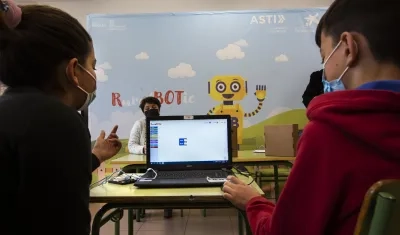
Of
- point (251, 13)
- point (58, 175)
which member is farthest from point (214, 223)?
point (58, 175)

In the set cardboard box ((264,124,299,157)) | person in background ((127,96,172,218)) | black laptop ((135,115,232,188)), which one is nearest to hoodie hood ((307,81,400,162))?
black laptop ((135,115,232,188))

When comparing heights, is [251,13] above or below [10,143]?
above

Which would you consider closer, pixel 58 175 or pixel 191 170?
pixel 58 175

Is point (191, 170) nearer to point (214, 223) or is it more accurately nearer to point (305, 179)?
point (305, 179)

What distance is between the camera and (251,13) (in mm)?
4613

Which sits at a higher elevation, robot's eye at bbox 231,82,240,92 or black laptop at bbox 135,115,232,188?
robot's eye at bbox 231,82,240,92

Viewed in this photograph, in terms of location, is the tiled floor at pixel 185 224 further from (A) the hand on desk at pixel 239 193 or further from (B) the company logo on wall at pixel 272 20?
(B) the company logo on wall at pixel 272 20

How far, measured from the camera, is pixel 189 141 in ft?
6.66

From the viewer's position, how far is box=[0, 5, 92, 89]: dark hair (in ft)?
2.83

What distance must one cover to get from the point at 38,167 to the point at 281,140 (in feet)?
8.16

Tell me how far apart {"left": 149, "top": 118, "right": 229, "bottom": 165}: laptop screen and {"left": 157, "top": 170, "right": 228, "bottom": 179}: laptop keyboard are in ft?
0.39

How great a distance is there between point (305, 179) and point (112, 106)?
416cm

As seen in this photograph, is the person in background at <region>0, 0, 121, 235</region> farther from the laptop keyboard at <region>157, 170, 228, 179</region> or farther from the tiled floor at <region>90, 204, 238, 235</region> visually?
the tiled floor at <region>90, 204, 238, 235</region>

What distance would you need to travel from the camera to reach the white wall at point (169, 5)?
15.8 ft
